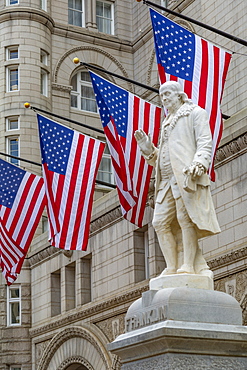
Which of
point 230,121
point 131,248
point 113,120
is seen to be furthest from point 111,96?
point 131,248

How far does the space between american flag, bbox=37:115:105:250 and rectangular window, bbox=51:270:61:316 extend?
10300 mm

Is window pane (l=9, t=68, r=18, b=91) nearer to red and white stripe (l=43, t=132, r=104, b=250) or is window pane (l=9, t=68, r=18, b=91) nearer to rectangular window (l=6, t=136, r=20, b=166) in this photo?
rectangular window (l=6, t=136, r=20, b=166)

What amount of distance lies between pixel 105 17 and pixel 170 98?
33.7 metres

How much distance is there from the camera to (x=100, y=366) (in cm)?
2973

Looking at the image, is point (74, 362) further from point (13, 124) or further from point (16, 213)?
point (13, 124)

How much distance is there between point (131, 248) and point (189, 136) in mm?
17298

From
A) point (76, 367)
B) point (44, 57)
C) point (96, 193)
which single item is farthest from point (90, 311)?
point (44, 57)

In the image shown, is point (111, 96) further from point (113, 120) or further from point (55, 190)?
point (55, 190)

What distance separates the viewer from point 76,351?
31.9 m

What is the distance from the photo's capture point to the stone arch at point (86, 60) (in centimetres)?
4184

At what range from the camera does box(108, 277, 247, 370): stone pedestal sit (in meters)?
10.7

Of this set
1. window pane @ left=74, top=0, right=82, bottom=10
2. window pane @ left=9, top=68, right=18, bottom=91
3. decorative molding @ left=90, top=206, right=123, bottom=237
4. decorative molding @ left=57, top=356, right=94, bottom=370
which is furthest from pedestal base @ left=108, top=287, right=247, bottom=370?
window pane @ left=74, top=0, right=82, bottom=10

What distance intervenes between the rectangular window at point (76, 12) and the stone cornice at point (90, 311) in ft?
56.7

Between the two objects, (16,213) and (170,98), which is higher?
(16,213)
